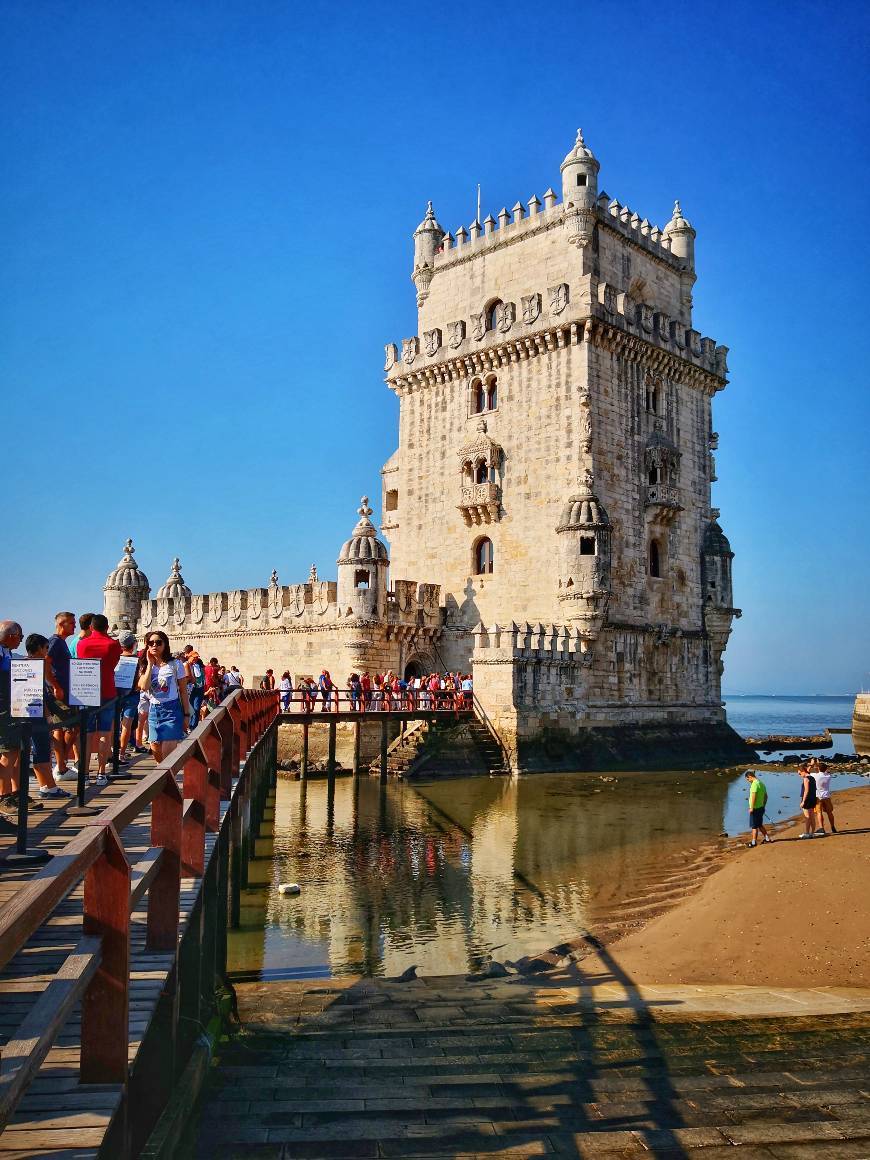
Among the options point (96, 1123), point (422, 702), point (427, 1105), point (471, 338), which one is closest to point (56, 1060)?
point (96, 1123)

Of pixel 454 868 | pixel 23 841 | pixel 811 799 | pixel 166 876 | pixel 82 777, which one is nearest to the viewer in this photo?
pixel 166 876

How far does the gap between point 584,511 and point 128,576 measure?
69.7 ft

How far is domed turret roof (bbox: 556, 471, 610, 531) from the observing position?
97.9 ft

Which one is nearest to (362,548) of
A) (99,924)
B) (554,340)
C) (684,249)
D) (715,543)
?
(554,340)

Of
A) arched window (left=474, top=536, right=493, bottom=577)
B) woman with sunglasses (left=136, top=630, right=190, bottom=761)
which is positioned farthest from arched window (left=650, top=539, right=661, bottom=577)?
woman with sunglasses (left=136, top=630, right=190, bottom=761)

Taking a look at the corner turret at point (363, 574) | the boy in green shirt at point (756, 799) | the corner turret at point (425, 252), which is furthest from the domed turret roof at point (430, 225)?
the boy in green shirt at point (756, 799)

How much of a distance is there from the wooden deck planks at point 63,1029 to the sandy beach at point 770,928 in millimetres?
6072

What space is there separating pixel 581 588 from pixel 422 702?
624cm

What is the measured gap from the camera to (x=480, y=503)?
3281 cm

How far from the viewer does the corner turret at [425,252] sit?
36969 millimetres

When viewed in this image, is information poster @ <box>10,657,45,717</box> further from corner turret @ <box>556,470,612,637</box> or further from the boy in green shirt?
corner turret @ <box>556,470,612,637</box>

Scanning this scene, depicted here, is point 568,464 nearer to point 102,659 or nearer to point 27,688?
point 102,659

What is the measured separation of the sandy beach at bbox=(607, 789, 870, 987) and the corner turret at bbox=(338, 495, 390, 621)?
17250 millimetres

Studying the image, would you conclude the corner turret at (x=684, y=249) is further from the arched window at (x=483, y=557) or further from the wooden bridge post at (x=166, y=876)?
the wooden bridge post at (x=166, y=876)
